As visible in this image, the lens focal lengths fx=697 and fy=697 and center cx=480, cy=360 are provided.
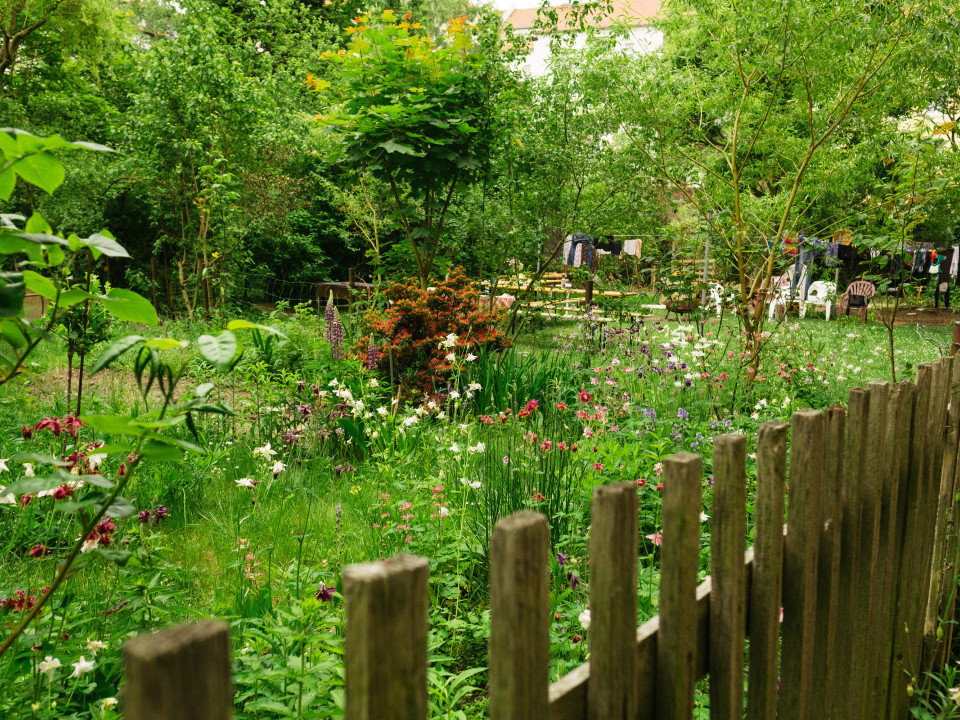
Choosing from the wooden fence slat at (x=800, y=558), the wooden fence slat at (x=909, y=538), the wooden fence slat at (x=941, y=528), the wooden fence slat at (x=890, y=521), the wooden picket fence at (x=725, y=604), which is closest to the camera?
the wooden picket fence at (x=725, y=604)

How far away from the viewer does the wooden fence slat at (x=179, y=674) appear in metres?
0.47

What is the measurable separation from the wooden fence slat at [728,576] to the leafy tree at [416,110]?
4681 mm

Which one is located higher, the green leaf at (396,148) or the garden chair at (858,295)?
the green leaf at (396,148)

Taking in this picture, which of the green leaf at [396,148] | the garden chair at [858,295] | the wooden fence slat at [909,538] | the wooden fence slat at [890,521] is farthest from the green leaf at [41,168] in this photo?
the garden chair at [858,295]

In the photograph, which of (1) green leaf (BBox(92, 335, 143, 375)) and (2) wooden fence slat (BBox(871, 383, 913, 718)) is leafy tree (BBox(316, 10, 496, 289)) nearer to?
(2) wooden fence slat (BBox(871, 383, 913, 718))

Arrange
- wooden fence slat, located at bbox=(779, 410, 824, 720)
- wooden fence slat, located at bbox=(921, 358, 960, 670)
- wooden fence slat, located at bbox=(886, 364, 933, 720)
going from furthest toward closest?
1. wooden fence slat, located at bbox=(921, 358, 960, 670)
2. wooden fence slat, located at bbox=(886, 364, 933, 720)
3. wooden fence slat, located at bbox=(779, 410, 824, 720)

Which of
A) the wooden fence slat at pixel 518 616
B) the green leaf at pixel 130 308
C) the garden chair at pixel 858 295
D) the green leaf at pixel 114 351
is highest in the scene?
the garden chair at pixel 858 295

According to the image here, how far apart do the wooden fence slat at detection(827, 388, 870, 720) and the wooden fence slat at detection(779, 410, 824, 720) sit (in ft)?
0.62

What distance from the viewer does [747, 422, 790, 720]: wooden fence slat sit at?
3.52 feet

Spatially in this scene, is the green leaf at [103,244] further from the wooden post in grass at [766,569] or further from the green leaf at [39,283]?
the wooden post in grass at [766,569]

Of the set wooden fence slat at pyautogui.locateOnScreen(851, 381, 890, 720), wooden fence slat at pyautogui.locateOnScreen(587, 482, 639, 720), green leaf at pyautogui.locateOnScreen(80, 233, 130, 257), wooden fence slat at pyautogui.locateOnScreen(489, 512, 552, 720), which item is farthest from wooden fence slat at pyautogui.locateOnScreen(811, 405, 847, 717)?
green leaf at pyautogui.locateOnScreen(80, 233, 130, 257)

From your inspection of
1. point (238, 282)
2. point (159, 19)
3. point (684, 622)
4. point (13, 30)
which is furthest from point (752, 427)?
point (159, 19)

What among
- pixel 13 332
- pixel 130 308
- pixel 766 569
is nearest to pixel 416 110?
pixel 13 332

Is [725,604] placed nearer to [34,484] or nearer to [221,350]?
[221,350]
